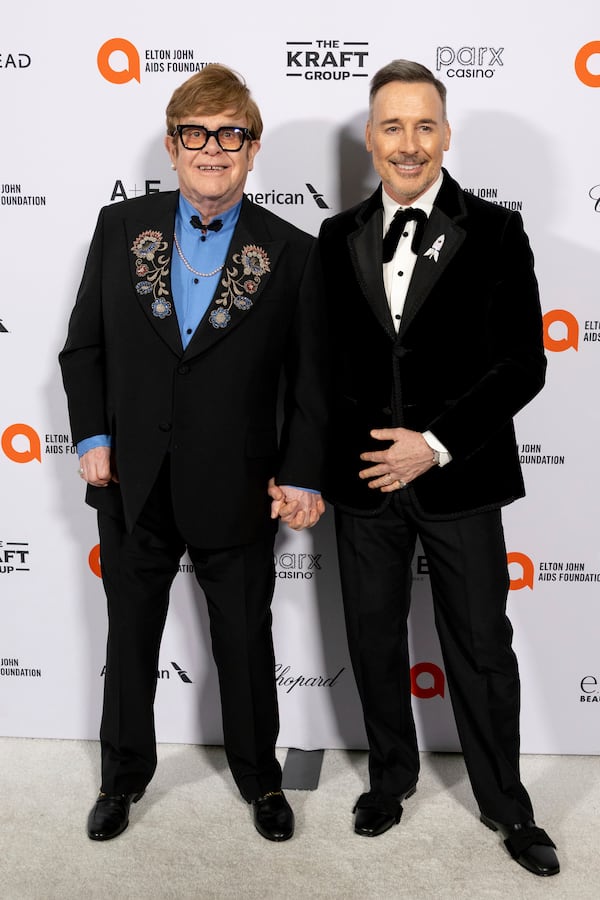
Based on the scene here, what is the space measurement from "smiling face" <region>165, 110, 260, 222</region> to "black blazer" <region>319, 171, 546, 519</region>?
0.95ft

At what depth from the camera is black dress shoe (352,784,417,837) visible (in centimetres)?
257

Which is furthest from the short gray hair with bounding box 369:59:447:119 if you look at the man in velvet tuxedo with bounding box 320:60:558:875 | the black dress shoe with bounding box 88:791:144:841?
the black dress shoe with bounding box 88:791:144:841

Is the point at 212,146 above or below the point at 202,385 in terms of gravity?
above

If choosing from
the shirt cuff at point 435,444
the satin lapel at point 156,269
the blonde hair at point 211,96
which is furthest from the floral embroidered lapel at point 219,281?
the shirt cuff at point 435,444

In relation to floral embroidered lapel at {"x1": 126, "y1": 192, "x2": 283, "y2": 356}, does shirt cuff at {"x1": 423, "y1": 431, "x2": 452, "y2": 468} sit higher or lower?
lower

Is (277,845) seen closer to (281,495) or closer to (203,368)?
(281,495)

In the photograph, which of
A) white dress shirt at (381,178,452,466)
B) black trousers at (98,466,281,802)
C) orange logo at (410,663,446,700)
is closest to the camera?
white dress shirt at (381,178,452,466)

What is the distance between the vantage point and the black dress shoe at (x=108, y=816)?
254cm

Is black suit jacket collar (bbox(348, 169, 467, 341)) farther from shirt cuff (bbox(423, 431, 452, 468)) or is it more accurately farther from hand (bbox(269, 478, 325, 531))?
hand (bbox(269, 478, 325, 531))

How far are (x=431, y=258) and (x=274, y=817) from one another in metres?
1.45

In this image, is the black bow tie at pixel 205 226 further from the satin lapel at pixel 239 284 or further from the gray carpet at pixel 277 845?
the gray carpet at pixel 277 845

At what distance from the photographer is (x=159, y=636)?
8.46 ft

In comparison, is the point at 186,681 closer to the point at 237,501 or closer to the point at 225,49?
the point at 237,501

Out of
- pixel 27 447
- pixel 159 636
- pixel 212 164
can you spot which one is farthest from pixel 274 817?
pixel 212 164
